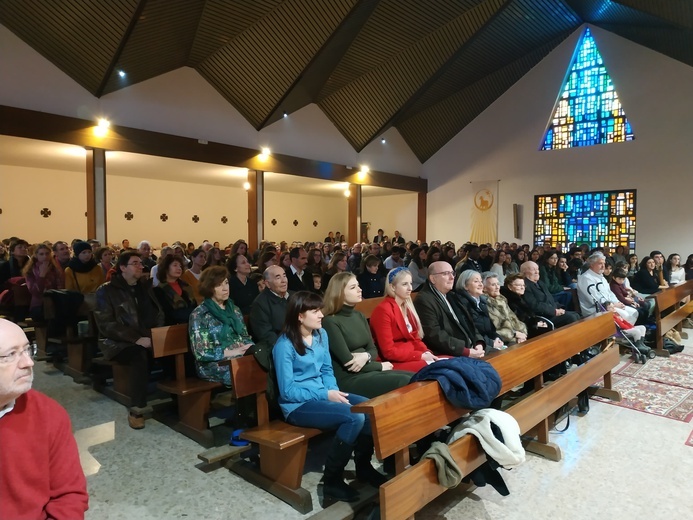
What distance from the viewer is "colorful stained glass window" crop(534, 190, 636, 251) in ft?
41.6

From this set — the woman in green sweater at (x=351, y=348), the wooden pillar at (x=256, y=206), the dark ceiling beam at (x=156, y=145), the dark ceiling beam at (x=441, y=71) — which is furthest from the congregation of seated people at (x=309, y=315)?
Result: the dark ceiling beam at (x=441, y=71)

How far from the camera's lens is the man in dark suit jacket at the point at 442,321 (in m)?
3.62

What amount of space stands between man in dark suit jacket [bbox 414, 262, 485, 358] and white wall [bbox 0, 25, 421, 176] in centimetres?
755

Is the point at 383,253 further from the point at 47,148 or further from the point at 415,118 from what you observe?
the point at 47,148

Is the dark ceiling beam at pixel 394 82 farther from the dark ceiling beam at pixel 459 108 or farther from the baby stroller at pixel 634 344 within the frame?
the baby stroller at pixel 634 344

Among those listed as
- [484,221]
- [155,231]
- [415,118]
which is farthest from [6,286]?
[484,221]

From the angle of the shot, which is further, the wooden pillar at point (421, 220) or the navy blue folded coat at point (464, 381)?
the wooden pillar at point (421, 220)

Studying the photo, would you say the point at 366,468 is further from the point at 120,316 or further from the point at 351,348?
the point at 120,316

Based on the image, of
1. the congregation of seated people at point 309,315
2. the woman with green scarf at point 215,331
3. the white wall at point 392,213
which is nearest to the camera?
the congregation of seated people at point 309,315

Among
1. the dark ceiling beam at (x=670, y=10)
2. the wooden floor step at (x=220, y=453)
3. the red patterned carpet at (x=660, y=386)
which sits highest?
the dark ceiling beam at (x=670, y=10)

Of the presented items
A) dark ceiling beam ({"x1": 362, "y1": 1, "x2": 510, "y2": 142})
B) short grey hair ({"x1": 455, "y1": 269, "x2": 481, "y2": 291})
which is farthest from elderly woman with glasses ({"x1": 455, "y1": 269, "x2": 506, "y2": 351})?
dark ceiling beam ({"x1": 362, "y1": 1, "x2": 510, "y2": 142})

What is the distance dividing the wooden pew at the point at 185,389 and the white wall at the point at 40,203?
10998 millimetres

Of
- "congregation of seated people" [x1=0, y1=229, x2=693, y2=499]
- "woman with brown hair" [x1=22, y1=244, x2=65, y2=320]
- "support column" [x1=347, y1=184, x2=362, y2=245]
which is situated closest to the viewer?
"congregation of seated people" [x1=0, y1=229, x2=693, y2=499]

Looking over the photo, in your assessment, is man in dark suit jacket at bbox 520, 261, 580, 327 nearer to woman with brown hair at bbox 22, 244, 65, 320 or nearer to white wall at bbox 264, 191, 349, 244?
woman with brown hair at bbox 22, 244, 65, 320
